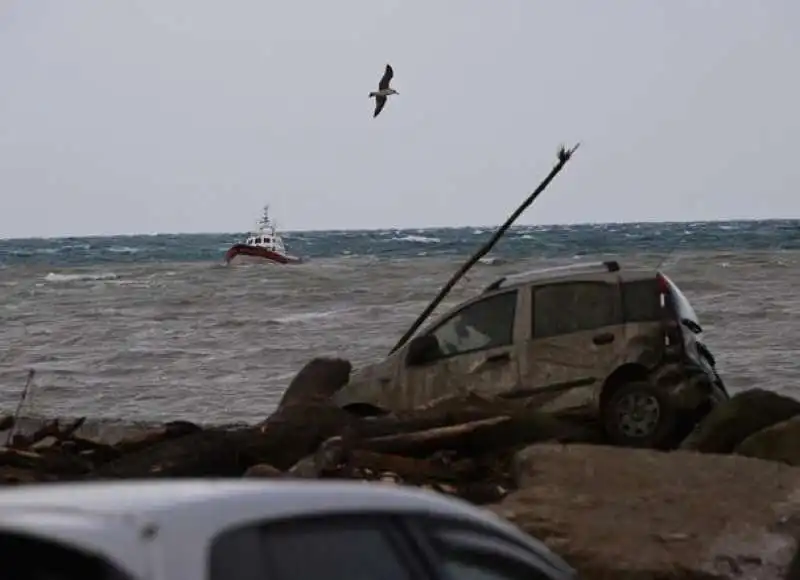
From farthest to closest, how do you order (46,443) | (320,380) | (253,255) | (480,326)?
1. (253,255)
2. (320,380)
3. (480,326)
4. (46,443)

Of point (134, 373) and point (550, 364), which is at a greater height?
point (550, 364)

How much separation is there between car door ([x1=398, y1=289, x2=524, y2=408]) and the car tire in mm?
902

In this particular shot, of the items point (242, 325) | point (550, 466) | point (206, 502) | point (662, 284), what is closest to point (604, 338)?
point (662, 284)

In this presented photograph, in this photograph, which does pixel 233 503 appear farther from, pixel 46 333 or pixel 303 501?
pixel 46 333

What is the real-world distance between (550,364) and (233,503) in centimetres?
968

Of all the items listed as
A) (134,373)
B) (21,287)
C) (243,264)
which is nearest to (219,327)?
(134,373)

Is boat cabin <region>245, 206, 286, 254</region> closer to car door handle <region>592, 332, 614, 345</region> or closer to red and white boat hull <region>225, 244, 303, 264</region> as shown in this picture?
red and white boat hull <region>225, 244, 303, 264</region>

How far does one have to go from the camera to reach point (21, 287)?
5025cm

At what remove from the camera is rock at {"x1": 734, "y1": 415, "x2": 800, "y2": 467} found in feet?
31.0

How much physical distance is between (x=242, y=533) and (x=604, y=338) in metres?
9.79

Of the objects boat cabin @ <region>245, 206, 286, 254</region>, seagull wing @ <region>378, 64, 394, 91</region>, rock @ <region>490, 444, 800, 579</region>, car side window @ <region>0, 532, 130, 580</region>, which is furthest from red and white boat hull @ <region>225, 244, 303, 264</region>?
car side window @ <region>0, 532, 130, 580</region>

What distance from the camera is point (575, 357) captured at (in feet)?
40.0

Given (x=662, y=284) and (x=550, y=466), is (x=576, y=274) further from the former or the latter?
(x=550, y=466)

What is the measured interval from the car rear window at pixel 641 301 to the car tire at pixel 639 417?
0.63 m
